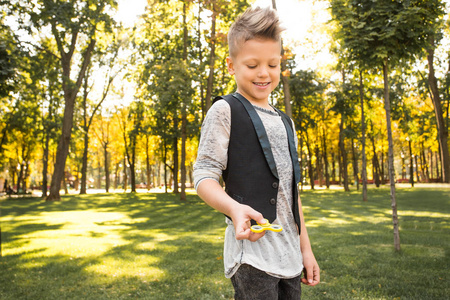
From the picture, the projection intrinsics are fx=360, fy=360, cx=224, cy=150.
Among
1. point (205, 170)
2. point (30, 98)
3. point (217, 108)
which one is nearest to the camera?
point (205, 170)

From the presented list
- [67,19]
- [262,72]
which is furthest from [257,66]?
[67,19]

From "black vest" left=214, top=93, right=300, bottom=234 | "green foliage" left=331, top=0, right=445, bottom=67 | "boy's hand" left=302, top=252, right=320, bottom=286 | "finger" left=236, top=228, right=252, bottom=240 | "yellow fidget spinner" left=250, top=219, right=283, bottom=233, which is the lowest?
"boy's hand" left=302, top=252, right=320, bottom=286

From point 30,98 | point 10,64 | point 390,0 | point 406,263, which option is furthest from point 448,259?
point 30,98

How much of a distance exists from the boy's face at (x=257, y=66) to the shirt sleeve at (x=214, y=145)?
17 cm

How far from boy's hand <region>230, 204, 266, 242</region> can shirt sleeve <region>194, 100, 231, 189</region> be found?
0.89 ft

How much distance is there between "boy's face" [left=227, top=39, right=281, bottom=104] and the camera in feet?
5.63

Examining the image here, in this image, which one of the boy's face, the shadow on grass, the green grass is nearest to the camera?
the boy's face

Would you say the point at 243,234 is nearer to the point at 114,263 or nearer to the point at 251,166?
the point at 251,166

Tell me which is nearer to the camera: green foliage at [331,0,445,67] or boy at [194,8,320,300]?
boy at [194,8,320,300]

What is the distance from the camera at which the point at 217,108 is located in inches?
67.1

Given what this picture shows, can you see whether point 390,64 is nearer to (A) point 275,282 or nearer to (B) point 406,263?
(B) point 406,263

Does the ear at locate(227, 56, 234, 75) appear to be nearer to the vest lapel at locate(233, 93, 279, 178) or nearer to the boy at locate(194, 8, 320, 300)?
the boy at locate(194, 8, 320, 300)

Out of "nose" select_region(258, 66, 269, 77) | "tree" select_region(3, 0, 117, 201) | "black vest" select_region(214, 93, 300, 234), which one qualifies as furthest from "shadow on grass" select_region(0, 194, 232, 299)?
"tree" select_region(3, 0, 117, 201)

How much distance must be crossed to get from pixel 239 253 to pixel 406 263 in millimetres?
6780
